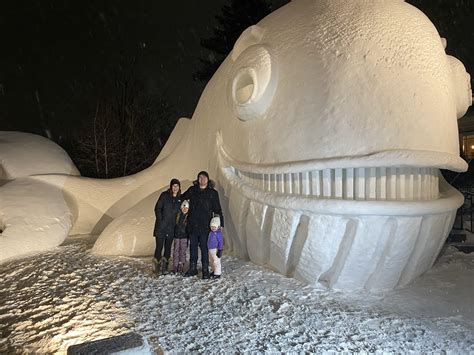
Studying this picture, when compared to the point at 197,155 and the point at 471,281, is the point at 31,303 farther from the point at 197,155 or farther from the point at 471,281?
the point at 471,281

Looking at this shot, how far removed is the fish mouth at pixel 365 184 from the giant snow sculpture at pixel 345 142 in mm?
11

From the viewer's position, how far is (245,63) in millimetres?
4922

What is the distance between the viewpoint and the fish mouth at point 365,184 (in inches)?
162

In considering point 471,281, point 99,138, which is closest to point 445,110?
point 471,281

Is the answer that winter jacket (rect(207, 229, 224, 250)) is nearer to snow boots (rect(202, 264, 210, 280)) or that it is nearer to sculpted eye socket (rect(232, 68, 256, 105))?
snow boots (rect(202, 264, 210, 280))

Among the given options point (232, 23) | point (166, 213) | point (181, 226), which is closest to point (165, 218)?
point (166, 213)

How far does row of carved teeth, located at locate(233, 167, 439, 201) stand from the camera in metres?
4.28

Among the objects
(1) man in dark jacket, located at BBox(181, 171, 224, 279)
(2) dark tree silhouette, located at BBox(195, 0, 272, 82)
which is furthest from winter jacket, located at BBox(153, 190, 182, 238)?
(2) dark tree silhouette, located at BBox(195, 0, 272, 82)

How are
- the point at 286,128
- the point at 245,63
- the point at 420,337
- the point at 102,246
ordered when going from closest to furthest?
→ 1. the point at 420,337
2. the point at 286,128
3. the point at 245,63
4. the point at 102,246

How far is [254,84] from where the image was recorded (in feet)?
15.5

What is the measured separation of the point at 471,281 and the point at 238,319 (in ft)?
9.40

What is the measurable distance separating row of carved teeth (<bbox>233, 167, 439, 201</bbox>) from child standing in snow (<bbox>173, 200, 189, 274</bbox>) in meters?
1.30

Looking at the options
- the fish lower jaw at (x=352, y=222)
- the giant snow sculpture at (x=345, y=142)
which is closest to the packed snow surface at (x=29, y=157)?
the giant snow sculpture at (x=345, y=142)

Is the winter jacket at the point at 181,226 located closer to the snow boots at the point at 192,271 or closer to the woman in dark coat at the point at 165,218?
the woman in dark coat at the point at 165,218
